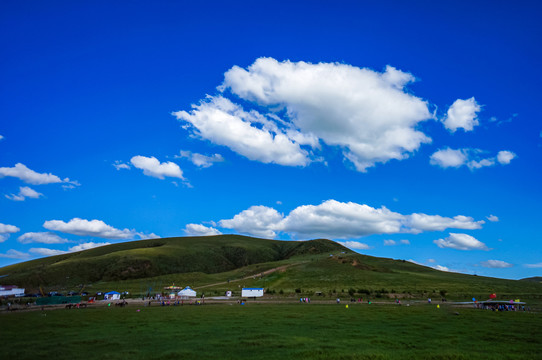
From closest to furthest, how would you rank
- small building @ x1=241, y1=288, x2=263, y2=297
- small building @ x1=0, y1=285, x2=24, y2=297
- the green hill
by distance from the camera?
small building @ x1=241, y1=288, x2=263, y2=297
the green hill
small building @ x1=0, y1=285, x2=24, y2=297

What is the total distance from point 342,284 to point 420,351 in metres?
93.4

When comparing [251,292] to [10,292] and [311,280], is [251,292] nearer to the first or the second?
[311,280]

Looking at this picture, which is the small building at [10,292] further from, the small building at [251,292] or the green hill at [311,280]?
the small building at [251,292]

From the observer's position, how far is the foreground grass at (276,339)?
23656mm

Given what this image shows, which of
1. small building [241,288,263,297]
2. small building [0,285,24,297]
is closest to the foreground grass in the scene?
small building [241,288,263,297]

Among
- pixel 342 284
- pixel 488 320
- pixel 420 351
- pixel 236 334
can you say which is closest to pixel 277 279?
pixel 342 284

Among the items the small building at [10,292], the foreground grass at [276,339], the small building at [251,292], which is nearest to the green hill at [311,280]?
the small building at [251,292]

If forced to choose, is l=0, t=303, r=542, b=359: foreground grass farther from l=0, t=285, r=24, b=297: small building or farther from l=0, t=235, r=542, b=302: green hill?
l=0, t=285, r=24, b=297: small building

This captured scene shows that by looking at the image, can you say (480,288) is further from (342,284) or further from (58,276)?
(58,276)

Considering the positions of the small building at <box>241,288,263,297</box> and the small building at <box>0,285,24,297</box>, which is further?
the small building at <box>0,285,24,297</box>

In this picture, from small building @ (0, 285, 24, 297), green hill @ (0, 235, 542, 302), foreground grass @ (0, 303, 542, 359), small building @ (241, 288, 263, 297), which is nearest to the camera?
foreground grass @ (0, 303, 542, 359)

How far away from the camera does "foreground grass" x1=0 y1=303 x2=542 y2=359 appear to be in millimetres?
23656

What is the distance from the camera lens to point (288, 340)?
92.9 ft

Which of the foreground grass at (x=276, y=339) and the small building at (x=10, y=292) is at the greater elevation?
the foreground grass at (x=276, y=339)
